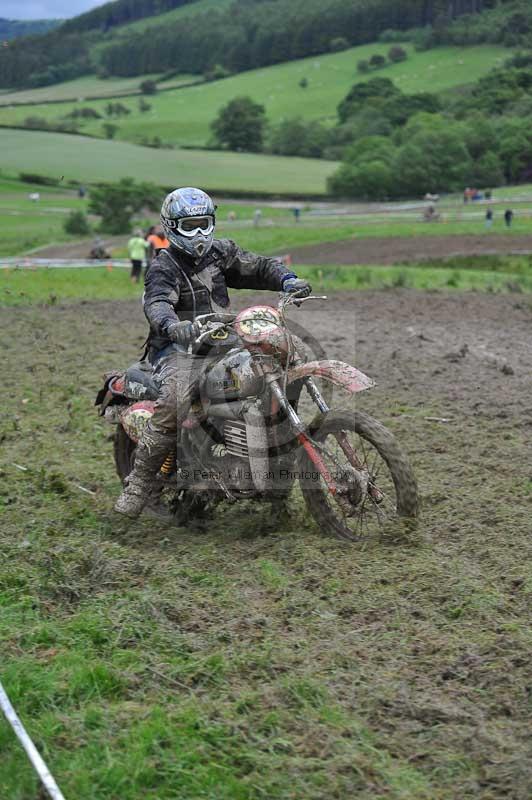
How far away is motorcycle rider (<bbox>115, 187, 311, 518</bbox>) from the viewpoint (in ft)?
23.8

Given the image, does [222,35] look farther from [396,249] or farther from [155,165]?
[396,249]

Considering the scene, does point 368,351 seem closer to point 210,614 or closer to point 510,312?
point 510,312

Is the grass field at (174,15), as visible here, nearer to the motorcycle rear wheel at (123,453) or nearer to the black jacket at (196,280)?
the motorcycle rear wheel at (123,453)

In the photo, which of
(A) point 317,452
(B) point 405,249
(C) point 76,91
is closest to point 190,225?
(A) point 317,452

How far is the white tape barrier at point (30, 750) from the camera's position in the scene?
12.9 ft

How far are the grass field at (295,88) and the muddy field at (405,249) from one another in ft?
Answer: 27.2

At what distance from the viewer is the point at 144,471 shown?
24.6 feet

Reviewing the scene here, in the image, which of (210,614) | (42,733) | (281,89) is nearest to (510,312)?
(210,614)

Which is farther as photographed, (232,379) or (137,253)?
(137,253)

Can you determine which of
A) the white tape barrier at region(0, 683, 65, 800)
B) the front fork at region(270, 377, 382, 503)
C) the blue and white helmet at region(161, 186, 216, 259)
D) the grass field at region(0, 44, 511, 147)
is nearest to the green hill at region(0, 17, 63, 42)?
the blue and white helmet at region(161, 186, 216, 259)

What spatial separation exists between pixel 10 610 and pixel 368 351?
384 inches

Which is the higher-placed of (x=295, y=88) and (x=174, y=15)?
(x=174, y=15)

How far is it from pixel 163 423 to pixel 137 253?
20.7 meters

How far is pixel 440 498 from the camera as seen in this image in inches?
307
